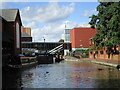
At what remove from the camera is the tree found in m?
35.2

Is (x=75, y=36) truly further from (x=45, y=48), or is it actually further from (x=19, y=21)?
(x=19, y=21)

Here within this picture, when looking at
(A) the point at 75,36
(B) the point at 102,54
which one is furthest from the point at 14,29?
(A) the point at 75,36

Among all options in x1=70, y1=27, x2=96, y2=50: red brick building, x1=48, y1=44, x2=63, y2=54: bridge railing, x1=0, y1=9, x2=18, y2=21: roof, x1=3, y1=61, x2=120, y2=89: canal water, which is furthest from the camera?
x1=48, y1=44, x2=63, y2=54: bridge railing

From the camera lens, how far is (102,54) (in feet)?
222

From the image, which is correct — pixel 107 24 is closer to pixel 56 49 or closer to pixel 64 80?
pixel 64 80

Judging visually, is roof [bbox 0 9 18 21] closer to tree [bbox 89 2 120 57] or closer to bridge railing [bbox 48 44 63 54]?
tree [bbox 89 2 120 57]

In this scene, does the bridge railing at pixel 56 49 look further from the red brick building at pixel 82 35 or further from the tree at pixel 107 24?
the tree at pixel 107 24


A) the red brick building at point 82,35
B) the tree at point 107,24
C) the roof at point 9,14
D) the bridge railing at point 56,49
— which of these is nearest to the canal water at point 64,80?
the tree at point 107,24

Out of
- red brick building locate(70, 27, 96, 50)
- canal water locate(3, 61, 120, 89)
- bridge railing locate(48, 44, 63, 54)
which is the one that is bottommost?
canal water locate(3, 61, 120, 89)

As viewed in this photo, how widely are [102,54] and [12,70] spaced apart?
136 ft

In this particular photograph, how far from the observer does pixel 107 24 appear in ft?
134

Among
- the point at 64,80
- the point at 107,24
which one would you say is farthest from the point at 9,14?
the point at 64,80

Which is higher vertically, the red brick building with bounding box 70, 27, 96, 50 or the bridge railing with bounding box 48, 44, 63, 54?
the red brick building with bounding box 70, 27, 96, 50

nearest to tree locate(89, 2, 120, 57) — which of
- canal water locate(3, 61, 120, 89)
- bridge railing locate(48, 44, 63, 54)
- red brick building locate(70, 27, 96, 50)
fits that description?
canal water locate(3, 61, 120, 89)
